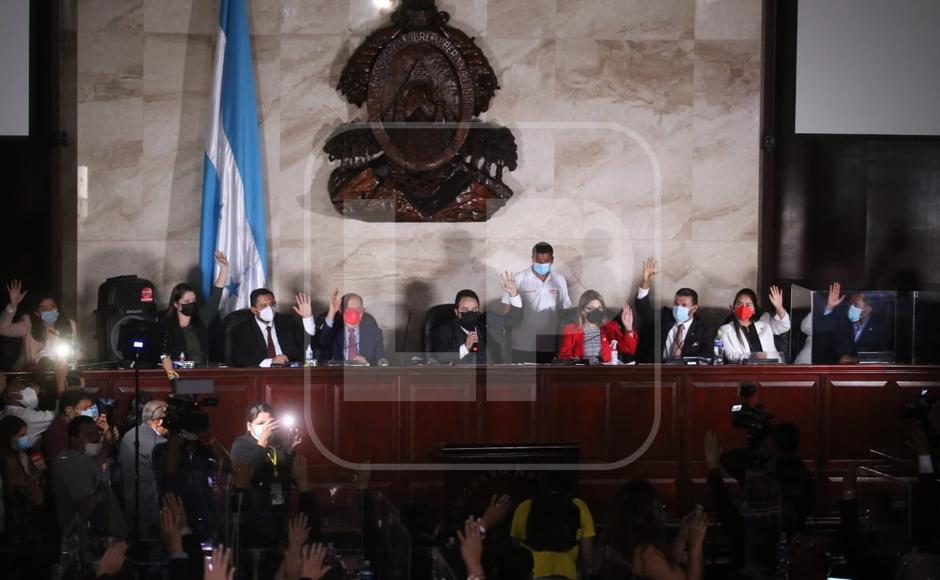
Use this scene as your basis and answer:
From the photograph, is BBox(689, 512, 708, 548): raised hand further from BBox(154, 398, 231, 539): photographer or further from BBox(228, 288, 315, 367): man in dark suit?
BBox(228, 288, 315, 367): man in dark suit

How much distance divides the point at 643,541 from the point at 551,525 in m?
0.57

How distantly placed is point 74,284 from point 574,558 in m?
6.24

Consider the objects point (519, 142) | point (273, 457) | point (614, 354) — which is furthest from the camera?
point (519, 142)

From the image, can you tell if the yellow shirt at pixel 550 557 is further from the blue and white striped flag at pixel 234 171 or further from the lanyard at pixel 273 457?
the blue and white striped flag at pixel 234 171

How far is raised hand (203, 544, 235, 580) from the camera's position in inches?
181

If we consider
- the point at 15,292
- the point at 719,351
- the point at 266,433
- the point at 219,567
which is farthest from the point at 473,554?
the point at 15,292

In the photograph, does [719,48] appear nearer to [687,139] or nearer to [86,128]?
[687,139]

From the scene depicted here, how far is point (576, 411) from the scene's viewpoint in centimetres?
867

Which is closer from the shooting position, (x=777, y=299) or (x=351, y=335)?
(x=351, y=335)

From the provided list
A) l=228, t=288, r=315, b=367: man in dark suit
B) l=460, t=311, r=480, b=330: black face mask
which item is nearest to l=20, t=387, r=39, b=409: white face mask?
l=228, t=288, r=315, b=367: man in dark suit

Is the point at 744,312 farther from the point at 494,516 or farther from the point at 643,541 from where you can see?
the point at 643,541

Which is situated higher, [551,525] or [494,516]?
[551,525]

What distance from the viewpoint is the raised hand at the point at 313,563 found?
188 inches

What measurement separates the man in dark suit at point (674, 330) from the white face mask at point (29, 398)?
4.57 metres
